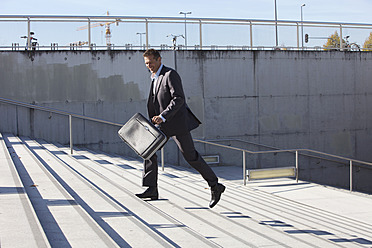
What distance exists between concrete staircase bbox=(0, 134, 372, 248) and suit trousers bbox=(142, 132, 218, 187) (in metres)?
0.31

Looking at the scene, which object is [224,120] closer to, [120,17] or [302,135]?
[302,135]

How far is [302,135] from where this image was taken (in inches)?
643

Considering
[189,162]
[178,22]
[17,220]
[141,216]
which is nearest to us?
[17,220]

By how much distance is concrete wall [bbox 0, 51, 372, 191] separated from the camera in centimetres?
1311

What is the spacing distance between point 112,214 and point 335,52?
47.4ft

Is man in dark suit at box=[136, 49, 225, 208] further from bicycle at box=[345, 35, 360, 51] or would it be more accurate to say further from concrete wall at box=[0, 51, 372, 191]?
bicycle at box=[345, 35, 360, 51]

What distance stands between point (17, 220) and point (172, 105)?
6.49 feet

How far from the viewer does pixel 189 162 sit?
5113 millimetres

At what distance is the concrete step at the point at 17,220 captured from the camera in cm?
308

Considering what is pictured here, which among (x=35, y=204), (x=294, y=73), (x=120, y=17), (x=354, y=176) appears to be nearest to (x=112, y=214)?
(x=35, y=204)

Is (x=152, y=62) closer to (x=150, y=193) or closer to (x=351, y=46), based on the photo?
(x=150, y=193)

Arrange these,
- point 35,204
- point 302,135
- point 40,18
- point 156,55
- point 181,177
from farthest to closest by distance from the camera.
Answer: point 302,135, point 40,18, point 181,177, point 156,55, point 35,204

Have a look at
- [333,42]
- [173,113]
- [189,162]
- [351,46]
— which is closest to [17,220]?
[173,113]

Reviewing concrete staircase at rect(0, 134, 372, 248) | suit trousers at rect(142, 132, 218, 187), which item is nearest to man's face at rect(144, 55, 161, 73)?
suit trousers at rect(142, 132, 218, 187)
